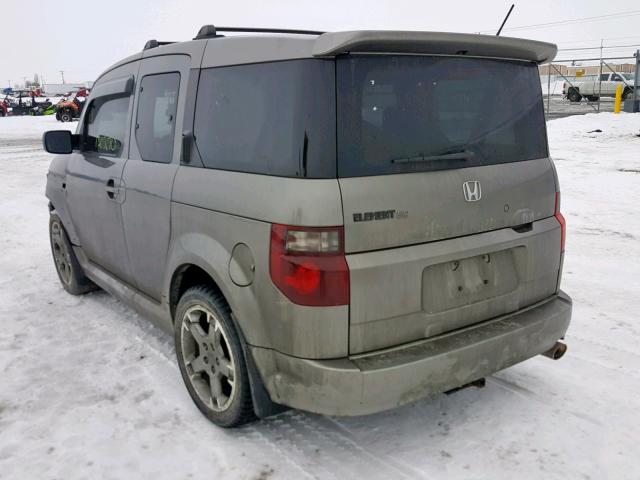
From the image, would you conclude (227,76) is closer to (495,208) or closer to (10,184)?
(495,208)

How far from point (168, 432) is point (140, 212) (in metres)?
1.33

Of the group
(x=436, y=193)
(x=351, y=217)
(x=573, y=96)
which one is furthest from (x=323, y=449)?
(x=573, y=96)

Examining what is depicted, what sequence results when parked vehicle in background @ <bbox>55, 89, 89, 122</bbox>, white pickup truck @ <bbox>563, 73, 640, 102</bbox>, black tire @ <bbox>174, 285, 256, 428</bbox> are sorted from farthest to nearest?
1. white pickup truck @ <bbox>563, 73, 640, 102</bbox>
2. parked vehicle in background @ <bbox>55, 89, 89, 122</bbox>
3. black tire @ <bbox>174, 285, 256, 428</bbox>

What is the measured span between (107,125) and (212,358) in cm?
214

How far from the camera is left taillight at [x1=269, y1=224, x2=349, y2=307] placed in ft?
7.70

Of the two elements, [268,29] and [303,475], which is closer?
[303,475]

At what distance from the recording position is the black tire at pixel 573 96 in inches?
1349

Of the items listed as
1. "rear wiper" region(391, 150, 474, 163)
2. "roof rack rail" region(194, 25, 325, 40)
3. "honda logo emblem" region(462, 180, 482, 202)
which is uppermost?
"roof rack rail" region(194, 25, 325, 40)

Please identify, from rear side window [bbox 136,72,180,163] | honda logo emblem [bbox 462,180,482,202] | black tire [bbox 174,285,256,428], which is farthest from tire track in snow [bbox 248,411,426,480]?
rear side window [bbox 136,72,180,163]

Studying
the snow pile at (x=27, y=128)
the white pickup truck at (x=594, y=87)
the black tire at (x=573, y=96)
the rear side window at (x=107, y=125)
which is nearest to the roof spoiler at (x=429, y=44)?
the rear side window at (x=107, y=125)

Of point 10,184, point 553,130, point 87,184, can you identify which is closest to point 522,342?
point 87,184

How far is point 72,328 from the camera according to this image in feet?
14.5

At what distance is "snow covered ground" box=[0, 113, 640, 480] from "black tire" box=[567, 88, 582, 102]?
109 feet

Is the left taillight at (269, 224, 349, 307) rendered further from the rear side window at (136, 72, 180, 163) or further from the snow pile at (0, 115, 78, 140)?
the snow pile at (0, 115, 78, 140)
